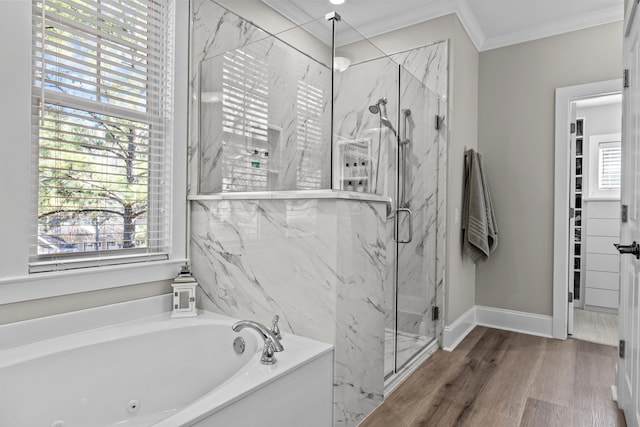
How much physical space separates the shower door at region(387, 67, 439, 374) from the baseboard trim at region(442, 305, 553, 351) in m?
0.33

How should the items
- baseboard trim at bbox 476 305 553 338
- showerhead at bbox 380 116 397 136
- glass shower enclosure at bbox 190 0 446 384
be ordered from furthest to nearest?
baseboard trim at bbox 476 305 553 338, showerhead at bbox 380 116 397 136, glass shower enclosure at bbox 190 0 446 384

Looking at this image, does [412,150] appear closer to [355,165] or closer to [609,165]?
[355,165]

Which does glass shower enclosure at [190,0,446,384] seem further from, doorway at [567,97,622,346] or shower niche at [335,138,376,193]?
doorway at [567,97,622,346]

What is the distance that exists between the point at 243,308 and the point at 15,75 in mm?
1451

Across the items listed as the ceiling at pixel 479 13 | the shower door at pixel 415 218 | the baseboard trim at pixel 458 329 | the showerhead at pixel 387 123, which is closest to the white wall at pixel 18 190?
the ceiling at pixel 479 13

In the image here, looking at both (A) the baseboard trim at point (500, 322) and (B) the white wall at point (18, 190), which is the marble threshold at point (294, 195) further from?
(A) the baseboard trim at point (500, 322)

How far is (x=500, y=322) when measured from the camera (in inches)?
136

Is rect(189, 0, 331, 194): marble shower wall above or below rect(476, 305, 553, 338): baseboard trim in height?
above

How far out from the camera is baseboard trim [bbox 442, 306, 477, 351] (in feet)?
9.51

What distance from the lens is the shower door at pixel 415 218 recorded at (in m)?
2.52

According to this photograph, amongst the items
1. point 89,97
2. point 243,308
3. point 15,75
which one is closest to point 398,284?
point 243,308

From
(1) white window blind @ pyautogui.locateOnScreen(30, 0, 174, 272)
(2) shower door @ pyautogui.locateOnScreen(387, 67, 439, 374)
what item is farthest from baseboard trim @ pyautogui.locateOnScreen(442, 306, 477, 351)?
(1) white window blind @ pyautogui.locateOnScreen(30, 0, 174, 272)

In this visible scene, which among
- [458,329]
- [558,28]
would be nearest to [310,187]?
[458,329]

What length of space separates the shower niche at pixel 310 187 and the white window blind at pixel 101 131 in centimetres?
22
